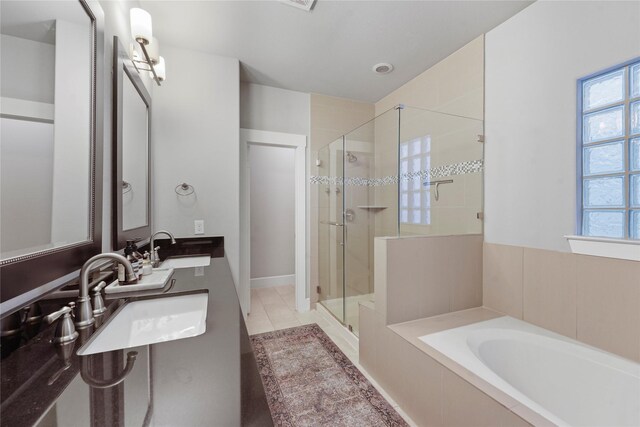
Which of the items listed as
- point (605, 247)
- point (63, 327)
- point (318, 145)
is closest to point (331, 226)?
point (318, 145)

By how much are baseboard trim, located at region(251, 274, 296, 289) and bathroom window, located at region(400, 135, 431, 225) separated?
239cm

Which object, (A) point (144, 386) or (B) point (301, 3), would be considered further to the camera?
(B) point (301, 3)

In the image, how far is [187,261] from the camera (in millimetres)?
1952

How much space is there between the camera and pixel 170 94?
2.16 m

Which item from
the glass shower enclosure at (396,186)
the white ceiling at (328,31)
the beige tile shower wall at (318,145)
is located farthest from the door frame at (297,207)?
the white ceiling at (328,31)

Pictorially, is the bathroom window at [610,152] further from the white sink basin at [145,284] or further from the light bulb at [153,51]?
the light bulb at [153,51]

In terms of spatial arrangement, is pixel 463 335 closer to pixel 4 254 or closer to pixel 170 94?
pixel 4 254

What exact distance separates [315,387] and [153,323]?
1205 millimetres

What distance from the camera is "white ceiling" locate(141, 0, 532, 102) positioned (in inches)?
69.5

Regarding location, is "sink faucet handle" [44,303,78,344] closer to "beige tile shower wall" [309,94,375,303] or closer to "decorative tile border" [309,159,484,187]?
"decorative tile border" [309,159,484,187]

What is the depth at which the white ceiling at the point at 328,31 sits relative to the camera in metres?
1.76

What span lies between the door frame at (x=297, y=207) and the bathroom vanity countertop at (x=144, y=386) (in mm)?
2123

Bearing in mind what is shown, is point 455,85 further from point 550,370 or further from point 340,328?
point 340,328

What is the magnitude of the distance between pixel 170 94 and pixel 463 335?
9.29 feet
